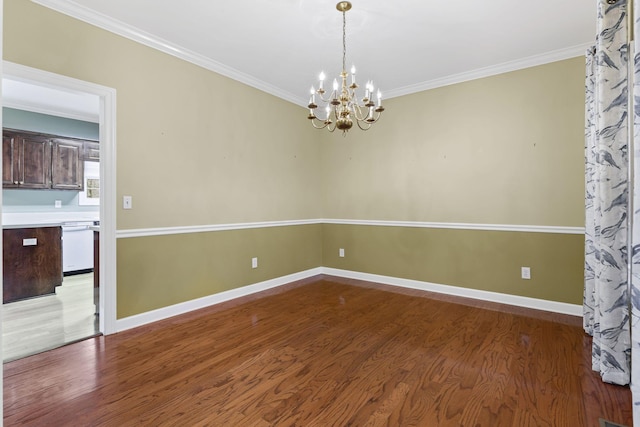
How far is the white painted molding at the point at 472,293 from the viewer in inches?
136

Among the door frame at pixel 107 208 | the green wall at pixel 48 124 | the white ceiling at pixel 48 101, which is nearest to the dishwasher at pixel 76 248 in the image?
the green wall at pixel 48 124

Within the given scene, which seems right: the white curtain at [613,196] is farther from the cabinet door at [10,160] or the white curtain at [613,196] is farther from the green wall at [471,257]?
the cabinet door at [10,160]

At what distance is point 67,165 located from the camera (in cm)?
535

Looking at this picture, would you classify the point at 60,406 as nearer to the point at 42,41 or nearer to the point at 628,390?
the point at 42,41

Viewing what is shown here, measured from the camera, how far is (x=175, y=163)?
3.41 metres

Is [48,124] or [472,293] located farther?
[48,124]

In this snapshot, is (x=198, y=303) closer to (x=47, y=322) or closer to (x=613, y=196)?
(x=47, y=322)

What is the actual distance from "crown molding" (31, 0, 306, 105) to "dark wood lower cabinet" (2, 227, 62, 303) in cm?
279

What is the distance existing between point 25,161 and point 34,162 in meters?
0.11

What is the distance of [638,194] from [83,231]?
6.74 metres

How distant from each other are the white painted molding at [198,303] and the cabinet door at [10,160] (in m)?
3.42

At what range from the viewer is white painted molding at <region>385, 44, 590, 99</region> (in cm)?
339

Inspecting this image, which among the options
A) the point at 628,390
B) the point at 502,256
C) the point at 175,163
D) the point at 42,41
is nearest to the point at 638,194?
the point at 628,390

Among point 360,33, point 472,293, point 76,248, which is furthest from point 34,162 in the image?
point 472,293
